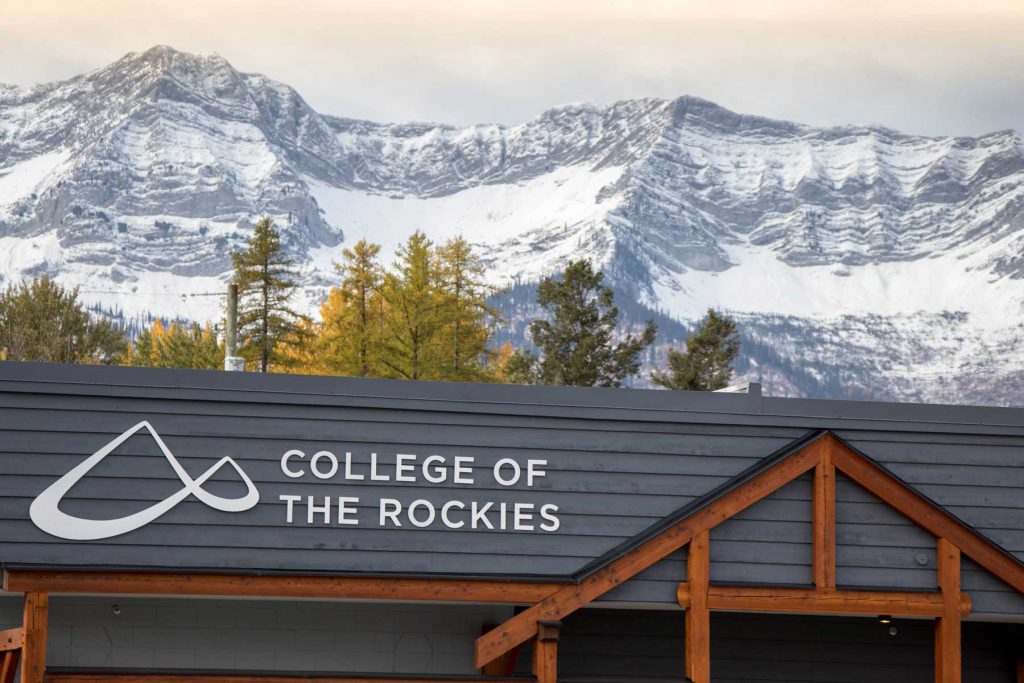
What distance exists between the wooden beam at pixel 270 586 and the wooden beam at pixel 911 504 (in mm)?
2625

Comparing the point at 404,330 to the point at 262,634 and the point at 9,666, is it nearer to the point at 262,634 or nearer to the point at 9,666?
the point at 262,634

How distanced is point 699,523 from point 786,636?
2304mm

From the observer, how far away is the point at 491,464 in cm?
1242

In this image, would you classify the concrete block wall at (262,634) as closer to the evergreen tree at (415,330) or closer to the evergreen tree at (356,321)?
the evergreen tree at (356,321)

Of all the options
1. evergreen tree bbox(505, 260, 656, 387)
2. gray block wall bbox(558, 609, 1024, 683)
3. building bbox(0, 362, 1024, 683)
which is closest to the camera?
building bbox(0, 362, 1024, 683)

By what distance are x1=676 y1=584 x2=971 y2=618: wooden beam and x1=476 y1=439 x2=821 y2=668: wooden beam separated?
409 mm

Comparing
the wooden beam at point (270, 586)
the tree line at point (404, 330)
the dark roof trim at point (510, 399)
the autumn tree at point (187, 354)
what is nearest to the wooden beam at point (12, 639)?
the wooden beam at point (270, 586)

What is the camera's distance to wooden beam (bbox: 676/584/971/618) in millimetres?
12250

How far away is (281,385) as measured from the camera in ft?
40.1

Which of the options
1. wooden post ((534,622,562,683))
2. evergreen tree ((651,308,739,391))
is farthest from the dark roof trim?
evergreen tree ((651,308,739,391))

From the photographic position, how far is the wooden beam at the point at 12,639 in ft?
37.5

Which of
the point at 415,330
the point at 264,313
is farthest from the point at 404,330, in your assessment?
the point at 264,313

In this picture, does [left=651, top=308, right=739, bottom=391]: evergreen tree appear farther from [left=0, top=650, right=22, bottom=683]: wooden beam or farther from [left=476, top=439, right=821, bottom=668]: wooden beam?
[left=0, top=650, right=22, bottom=683]: wooden beam

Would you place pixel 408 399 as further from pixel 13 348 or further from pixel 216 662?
pixel 13 348
